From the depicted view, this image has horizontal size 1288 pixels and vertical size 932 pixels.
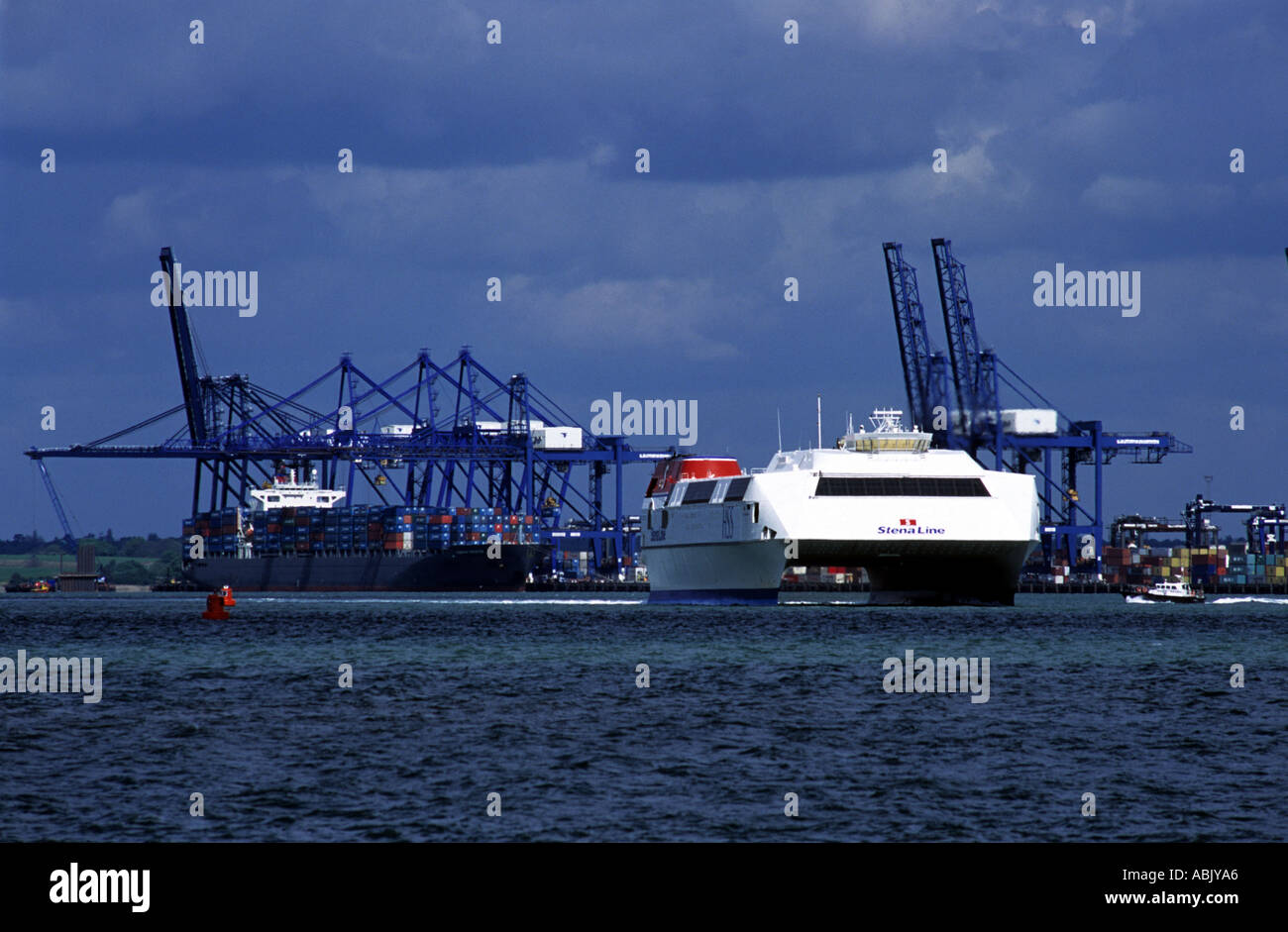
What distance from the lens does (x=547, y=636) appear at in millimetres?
74688

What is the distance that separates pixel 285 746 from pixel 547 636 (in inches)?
1618

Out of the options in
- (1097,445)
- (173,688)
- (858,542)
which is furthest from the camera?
(1097,445)

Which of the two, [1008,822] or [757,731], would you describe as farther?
[757,731]

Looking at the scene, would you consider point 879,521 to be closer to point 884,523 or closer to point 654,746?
point 884,523

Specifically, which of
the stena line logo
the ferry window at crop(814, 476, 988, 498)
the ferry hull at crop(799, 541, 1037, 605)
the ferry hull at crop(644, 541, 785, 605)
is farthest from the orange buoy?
the stena line logo

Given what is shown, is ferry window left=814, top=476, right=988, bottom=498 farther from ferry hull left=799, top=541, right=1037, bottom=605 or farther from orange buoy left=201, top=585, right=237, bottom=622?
orange buoy left=201, top=585, right=237, bottom=622

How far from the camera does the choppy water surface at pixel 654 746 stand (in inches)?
995

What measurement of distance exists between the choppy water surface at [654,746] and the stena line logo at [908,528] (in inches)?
847

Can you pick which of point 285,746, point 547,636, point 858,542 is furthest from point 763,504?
point 285,746

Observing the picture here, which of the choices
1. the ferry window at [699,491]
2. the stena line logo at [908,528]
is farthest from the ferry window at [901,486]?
the ferry window at [699,491]

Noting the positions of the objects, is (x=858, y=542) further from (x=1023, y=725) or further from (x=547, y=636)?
(x=1023, y=725)

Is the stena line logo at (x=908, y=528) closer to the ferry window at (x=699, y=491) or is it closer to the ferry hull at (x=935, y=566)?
the ferry hull at (x=935, y=566)

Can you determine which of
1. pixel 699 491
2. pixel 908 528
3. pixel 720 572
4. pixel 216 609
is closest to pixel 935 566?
pixel 908 528

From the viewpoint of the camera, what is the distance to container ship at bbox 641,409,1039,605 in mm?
88312
